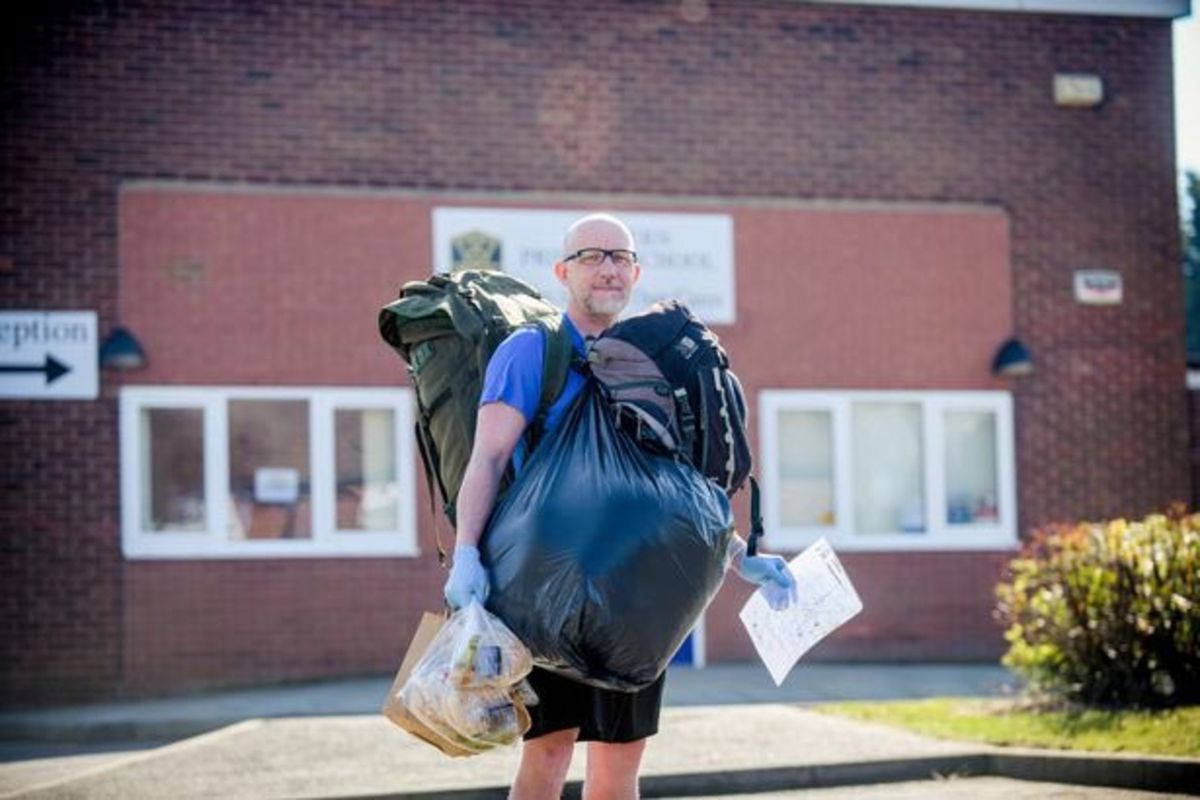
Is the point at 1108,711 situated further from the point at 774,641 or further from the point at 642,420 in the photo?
the point at 642,420

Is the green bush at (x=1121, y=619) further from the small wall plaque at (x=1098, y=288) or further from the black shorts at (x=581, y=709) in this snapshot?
the black shorts at (x=581, y=709)

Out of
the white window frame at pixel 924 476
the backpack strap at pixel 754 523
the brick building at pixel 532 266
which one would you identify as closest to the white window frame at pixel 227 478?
the brick building at pixel 532 266

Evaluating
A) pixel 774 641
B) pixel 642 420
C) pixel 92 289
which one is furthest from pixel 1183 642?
pixel 92 289

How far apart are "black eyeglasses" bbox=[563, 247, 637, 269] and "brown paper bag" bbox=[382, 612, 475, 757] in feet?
3.43

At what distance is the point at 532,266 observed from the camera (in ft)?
41.3

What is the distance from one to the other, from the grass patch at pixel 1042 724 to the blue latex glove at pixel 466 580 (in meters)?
4.60

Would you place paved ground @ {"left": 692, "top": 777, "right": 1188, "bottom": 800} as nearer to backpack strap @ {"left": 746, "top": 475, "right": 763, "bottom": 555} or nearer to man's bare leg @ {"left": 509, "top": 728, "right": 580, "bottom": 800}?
backpack strap @ {"left": 746, "top": 475, "right": 763, "bottom": 555}

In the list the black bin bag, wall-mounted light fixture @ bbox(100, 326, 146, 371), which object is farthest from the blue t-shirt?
wall-mounted light fixture @ bbox(100, 326, 146, 371)

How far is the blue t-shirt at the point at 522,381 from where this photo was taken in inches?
159

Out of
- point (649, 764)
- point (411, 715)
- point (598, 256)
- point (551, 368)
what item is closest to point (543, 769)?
point (411, 715)

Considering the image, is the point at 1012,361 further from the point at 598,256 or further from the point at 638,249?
the point at 598,256

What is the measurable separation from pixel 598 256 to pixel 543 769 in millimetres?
1374

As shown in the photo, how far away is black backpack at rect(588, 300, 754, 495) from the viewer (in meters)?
4.08

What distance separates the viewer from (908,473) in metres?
13.5
